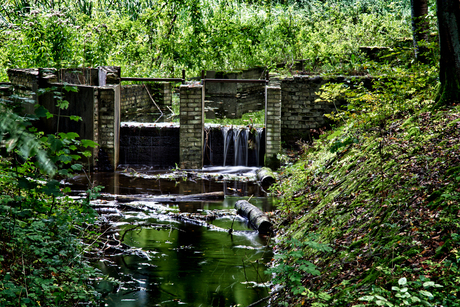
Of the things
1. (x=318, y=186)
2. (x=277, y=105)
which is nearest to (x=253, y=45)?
(x=277, y=105)

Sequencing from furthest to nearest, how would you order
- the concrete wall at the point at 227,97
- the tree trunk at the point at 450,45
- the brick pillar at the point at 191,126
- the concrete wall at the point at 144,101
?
the concrete wall at the point at 227,97 < the concrete wall at the point at 144,101 < the brick pillar at the point at 191,126 < the tree trunk at the point at 450,45

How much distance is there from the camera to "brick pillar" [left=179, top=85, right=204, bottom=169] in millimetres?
11148

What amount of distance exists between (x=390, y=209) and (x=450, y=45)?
8.67 ft

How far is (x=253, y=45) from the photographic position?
1709 centimetres

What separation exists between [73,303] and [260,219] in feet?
11.8

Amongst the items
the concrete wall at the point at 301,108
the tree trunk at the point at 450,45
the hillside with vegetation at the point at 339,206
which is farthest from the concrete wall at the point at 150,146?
the tree trunk at the point at 450,45

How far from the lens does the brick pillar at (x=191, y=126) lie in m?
11.1

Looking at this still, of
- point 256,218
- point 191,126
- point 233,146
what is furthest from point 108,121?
point 256,218

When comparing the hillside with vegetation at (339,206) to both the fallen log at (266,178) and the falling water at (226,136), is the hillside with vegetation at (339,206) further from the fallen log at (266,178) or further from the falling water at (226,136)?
the falling water at (226,136)

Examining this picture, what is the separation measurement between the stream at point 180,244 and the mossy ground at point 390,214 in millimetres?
613

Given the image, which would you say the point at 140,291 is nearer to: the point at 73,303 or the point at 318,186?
the point at 73,303

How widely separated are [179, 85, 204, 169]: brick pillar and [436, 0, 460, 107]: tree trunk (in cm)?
654

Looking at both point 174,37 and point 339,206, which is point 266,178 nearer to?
point 339,206

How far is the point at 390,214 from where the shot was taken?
4.14m
